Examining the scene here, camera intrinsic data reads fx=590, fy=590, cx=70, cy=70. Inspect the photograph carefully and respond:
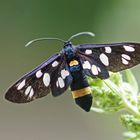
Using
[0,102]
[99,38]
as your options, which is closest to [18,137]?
[0,102]

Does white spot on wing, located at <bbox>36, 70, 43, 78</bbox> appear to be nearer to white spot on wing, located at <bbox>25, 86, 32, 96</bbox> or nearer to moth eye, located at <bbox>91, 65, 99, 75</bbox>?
white spot on wing, located at <bbox>25, 86, 32, 96</bbox>

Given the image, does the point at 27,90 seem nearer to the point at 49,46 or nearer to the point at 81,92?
the point at 81,92

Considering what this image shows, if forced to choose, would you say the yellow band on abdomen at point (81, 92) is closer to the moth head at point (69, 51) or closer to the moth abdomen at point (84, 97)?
the moth abdomen at point (84, 97)

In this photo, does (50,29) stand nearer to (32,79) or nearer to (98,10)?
(98,10)

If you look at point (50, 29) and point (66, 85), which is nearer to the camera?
point (66, 85)

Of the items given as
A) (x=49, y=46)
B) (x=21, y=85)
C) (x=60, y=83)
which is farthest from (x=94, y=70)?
(x=49, y=46)

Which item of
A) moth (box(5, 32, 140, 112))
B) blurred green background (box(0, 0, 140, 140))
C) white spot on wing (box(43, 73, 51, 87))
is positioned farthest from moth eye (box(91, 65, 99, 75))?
blurred green background (box(0, 0, 140, 140))
